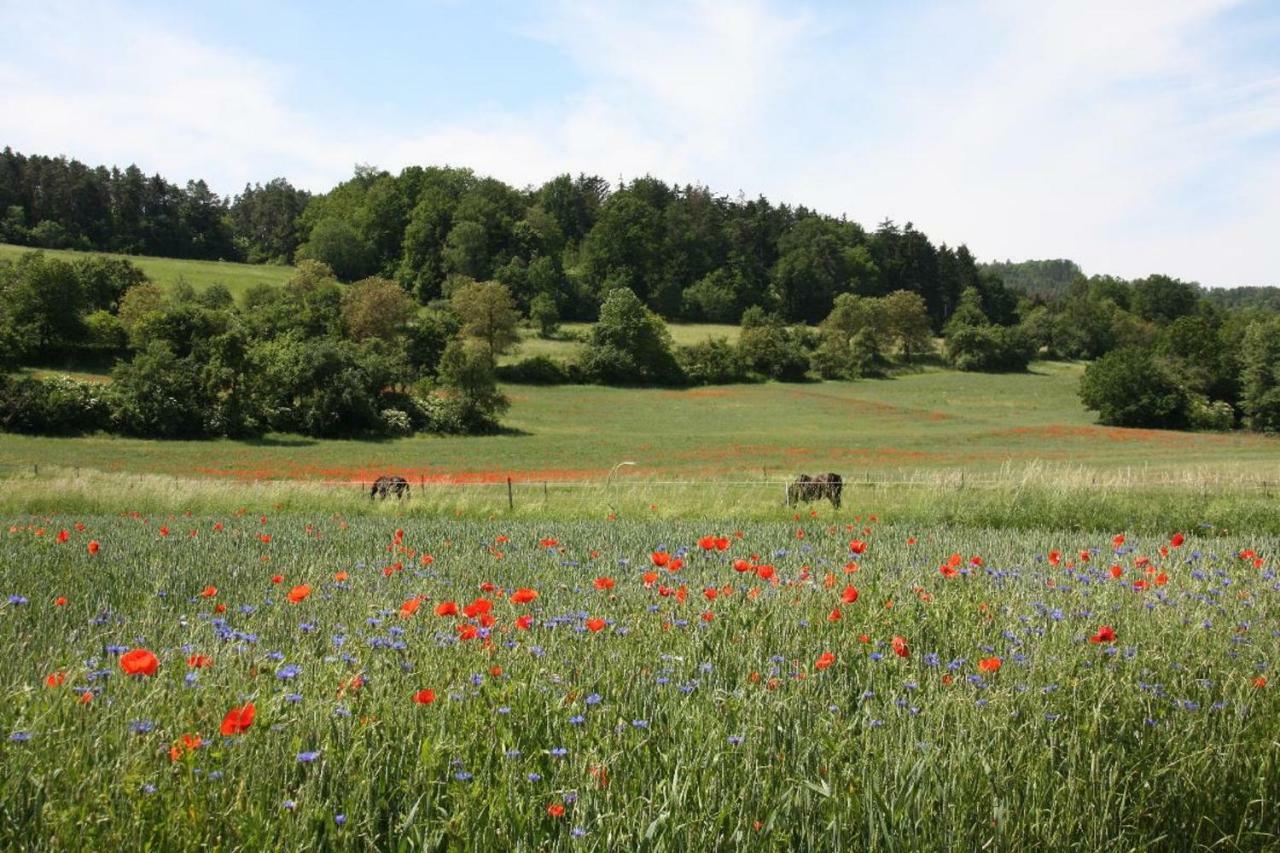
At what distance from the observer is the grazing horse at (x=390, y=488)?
2452 cm

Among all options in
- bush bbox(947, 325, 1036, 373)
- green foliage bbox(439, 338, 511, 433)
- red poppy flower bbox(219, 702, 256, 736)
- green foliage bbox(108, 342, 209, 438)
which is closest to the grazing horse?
red poppy flower bbox(219, 702, 256, 736)

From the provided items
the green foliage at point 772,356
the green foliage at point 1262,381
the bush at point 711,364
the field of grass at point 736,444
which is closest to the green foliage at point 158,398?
the field of grass at point 736,444

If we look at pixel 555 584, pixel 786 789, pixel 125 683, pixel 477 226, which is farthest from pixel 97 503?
pixel 477 226

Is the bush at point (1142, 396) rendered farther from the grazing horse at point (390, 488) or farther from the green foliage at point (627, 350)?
the grazing horse at point (390, 488)

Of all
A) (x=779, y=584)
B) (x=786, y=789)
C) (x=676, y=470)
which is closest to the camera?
(x=786, y=789)

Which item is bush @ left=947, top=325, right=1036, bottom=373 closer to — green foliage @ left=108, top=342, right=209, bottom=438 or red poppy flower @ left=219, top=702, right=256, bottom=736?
green foliage @ left=108, top=342, right=209, bottom=438

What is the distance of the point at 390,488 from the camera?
25.4 meters

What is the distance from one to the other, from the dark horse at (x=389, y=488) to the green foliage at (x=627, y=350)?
6443 centimetres

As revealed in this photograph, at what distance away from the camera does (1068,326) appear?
121562 millimetres

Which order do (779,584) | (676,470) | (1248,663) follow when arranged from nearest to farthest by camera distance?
(1248,663), (779,584), (676,470)

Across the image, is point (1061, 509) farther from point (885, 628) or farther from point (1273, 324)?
point (1273, 324)

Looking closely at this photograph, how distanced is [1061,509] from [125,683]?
615 inches

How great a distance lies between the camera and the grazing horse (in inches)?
965

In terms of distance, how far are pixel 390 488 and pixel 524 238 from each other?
368 feet
